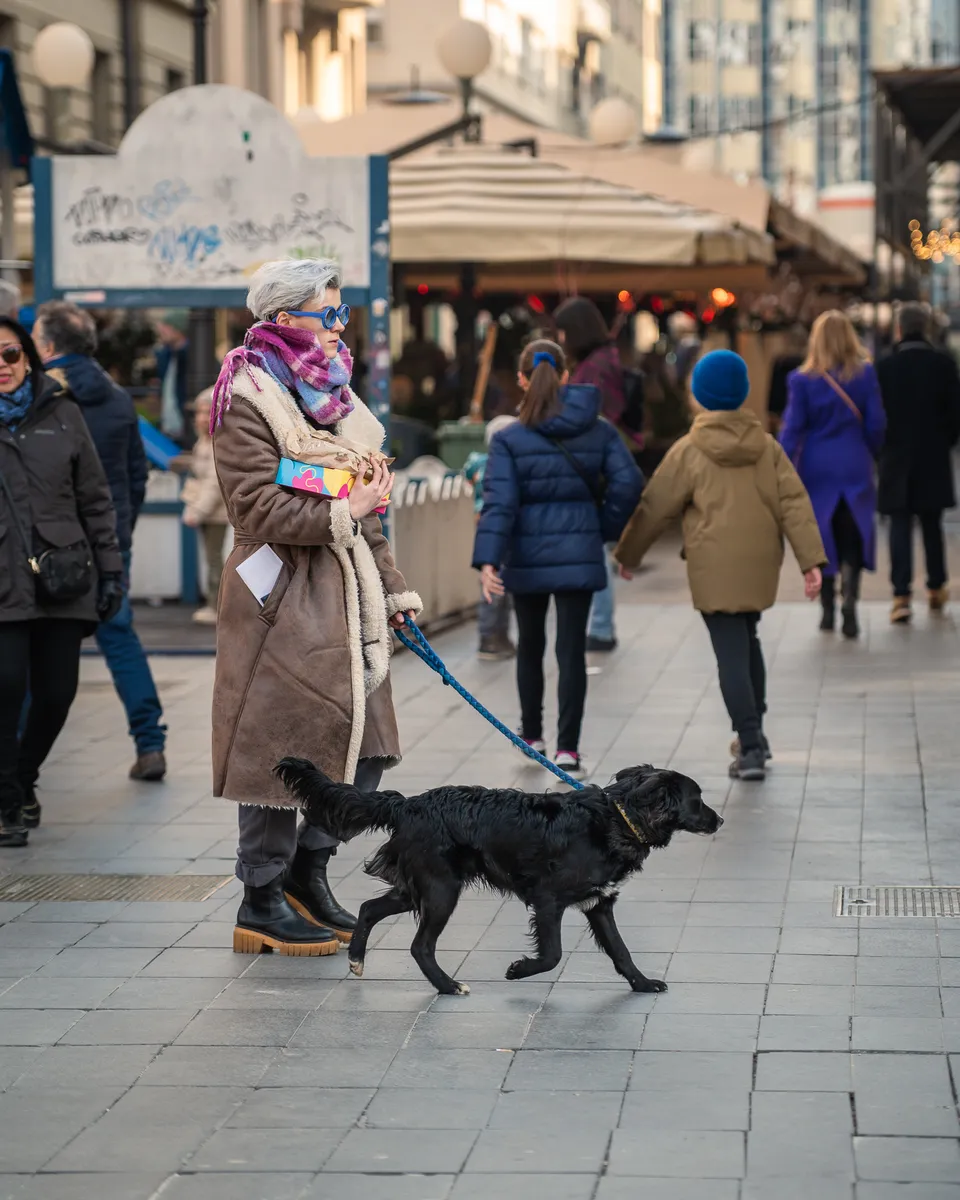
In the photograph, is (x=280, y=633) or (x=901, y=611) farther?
(x=901, y=611)

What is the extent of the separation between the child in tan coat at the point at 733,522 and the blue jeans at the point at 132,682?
6.50 ft

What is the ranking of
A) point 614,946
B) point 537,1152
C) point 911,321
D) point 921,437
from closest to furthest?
point 537,1152 → point 614,946 → point 921,437 → point 911,321

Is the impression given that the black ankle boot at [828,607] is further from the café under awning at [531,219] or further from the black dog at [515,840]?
the black dog at [515,840]

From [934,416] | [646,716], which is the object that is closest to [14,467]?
[646,716]

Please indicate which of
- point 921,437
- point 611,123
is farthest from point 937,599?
point 611,123

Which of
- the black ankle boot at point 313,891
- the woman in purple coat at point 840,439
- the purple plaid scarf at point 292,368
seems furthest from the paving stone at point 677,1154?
the woman in purple coat at point 840,439

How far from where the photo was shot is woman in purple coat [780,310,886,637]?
13.0 metres

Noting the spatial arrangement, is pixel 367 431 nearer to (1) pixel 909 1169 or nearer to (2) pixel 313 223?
(1) pixel 909 1169

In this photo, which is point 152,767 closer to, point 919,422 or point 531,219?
point 919,422

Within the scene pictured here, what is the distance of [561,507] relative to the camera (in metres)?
9.09

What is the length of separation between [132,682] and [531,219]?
8.51m

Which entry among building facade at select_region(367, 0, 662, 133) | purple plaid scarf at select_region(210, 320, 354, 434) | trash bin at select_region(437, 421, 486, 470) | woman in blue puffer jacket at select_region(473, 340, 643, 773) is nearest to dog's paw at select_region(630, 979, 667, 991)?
purple plaid scarf at select_region(210, 320, 354, 434)

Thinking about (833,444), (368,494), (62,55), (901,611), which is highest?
(62,55)

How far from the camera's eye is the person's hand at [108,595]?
27.0 ft
